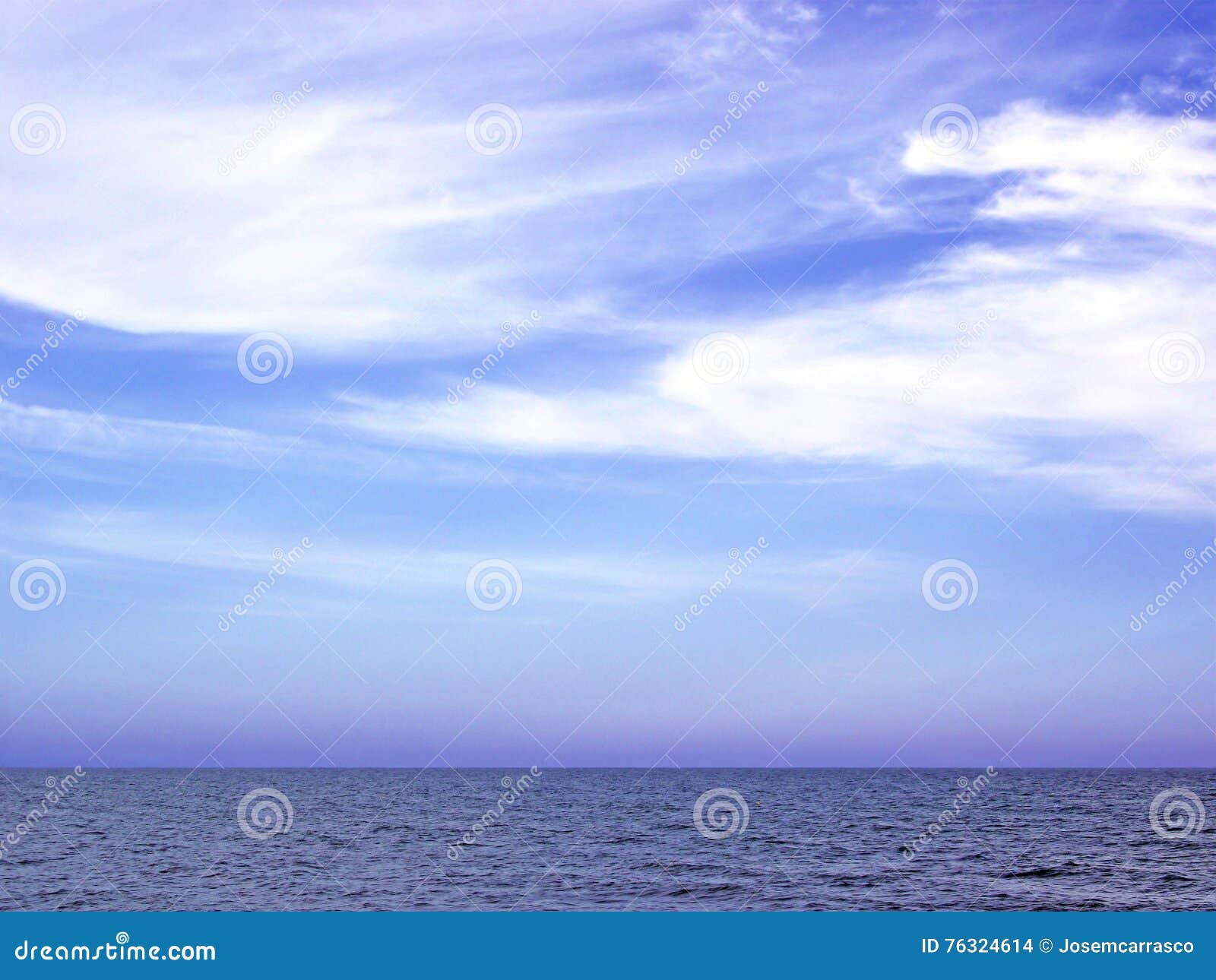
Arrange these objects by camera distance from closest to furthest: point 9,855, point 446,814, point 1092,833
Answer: point 9,855 < point 1092,833 < point 446,814

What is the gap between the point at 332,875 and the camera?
35656mm

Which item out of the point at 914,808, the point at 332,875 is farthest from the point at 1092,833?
the point at 332,875

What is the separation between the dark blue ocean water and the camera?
31.3 m

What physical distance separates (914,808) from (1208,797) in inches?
1408

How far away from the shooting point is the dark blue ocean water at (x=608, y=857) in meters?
31.3

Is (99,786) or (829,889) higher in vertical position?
(99,786)

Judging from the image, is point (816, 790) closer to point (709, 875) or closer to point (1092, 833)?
point (1092, 833)

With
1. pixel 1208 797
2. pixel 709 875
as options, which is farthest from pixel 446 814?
pixel 1208 797

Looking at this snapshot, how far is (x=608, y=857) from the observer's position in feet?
137

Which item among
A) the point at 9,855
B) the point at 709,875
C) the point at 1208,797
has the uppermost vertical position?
the point at 9,855

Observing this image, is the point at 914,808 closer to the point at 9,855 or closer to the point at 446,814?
the point at 446,814

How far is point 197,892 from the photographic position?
32312mm

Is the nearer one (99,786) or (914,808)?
(914,808)

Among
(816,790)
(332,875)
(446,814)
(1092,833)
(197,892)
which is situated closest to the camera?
(197,892)
